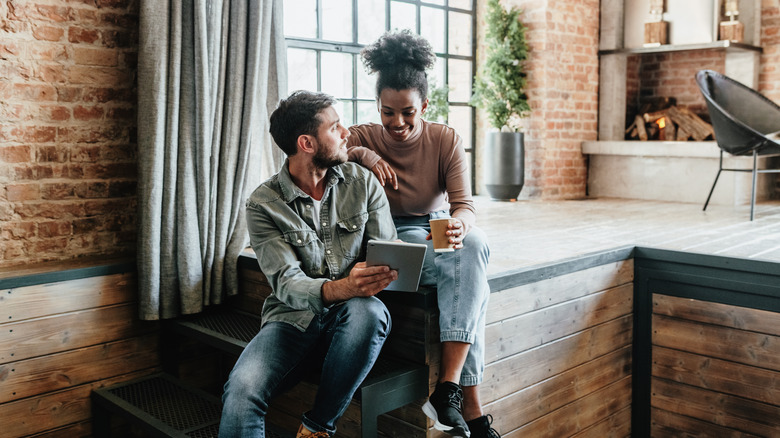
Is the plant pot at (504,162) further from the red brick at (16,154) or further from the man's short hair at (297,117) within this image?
the red brick at (16,154)

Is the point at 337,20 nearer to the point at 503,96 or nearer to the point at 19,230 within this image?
the point at 503,96

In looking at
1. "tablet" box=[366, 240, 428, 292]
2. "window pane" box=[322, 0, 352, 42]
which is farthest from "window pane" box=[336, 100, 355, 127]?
"tablet" box=[366, 240, 428, 292]

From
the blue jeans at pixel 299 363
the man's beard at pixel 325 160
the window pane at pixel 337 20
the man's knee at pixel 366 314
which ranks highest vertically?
the window pane at pixel 337 20

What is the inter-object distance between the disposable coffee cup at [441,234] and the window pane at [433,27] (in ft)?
12.8

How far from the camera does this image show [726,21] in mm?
5703

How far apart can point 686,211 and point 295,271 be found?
3815mm

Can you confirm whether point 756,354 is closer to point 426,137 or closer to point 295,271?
point 426,137

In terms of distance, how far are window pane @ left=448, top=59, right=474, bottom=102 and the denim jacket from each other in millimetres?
3802

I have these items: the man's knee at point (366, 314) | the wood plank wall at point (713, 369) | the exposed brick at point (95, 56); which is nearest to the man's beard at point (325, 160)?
the man's knee at point (366, 314)

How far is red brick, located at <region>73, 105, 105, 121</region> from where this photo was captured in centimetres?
291

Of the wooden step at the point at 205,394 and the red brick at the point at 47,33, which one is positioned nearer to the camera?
the wooden step at the point at 205,394

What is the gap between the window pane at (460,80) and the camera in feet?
19.7

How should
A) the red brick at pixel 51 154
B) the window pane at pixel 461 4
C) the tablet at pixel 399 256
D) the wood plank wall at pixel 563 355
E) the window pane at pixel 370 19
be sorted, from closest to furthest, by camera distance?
the tablet at pixel 399 256
the wood plank wall at pixel 563 355
the red brick at pixel 51 154
the window pane at pixel 370 19
the window pane at pixel 461 4

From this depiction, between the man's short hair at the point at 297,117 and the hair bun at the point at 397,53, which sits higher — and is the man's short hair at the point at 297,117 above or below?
below
